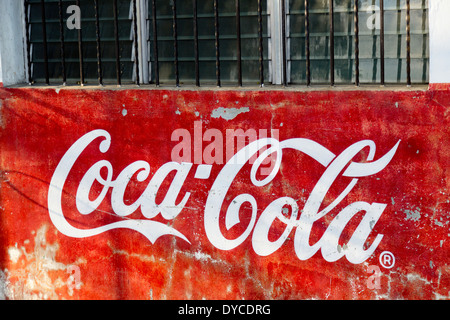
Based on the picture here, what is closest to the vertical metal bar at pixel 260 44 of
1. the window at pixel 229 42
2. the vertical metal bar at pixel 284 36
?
the window at pixel 229 42

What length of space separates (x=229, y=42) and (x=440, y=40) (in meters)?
1.73

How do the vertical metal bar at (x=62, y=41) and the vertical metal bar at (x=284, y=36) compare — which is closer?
the vertical metal bar at (x=284, y=36)

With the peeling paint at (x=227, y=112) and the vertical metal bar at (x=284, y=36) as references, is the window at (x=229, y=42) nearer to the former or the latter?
the vertical metal bar at (x=284, y=36)

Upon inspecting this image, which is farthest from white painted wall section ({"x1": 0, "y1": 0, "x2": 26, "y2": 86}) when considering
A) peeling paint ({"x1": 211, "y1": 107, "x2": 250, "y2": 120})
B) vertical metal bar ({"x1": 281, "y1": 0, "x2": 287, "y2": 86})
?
vertical metal bar ({"x1": 281, "y1": 0, "x2": 287, "y2": 86})

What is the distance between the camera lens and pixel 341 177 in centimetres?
480

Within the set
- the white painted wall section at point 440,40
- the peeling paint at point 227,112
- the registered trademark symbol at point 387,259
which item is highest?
the white painted wall section at point 440,40

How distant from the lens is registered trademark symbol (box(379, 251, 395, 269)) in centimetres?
475

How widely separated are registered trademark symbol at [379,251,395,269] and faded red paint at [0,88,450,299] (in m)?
0.03

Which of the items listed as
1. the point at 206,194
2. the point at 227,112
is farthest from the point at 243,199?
the point at 227,112

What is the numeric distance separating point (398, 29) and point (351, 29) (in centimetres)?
37

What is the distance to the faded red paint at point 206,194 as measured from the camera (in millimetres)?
4668

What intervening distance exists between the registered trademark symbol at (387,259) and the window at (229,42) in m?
1.36

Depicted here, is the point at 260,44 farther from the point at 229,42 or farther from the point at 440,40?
the point at 440,40
